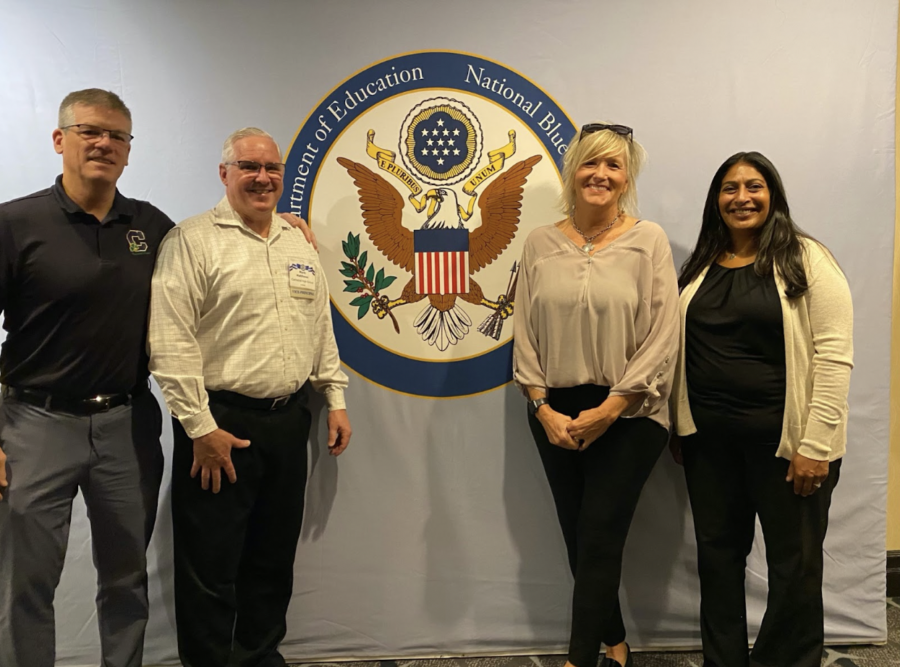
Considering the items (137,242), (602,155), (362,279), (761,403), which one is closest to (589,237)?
(602,155)

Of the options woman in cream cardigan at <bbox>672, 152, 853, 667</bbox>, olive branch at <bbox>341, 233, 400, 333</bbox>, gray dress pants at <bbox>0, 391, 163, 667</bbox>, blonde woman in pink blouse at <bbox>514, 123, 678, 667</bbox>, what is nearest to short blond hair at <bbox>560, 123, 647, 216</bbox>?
blonde woman in pink blouse at <bbox>514, 123, 678, 667</bbox>

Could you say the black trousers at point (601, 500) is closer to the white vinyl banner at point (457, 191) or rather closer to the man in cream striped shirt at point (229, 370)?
the white vinyl banner at point (457, 191)

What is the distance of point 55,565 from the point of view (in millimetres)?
1625

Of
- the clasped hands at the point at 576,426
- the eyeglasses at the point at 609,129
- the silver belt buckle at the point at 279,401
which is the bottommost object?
the clasped hands at the point at 576,426

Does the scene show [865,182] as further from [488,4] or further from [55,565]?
[55,565]

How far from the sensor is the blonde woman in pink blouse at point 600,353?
169 centimetres

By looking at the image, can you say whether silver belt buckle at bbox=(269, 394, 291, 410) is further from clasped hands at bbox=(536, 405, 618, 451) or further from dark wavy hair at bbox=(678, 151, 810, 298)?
dark wavy hair at bbox=(678, 151, 810, 298)

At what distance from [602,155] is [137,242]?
135 cm

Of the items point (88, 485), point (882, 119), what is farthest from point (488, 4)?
point (88, 485)

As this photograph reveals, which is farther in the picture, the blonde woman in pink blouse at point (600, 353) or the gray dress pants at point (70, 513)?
the blonde woman in pink blouse at point (600, 353)

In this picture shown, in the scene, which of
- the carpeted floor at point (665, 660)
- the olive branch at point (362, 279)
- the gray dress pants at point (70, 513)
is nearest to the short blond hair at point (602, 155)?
the olive branch at point (362, 279)

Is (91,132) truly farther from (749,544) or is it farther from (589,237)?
(749,544)

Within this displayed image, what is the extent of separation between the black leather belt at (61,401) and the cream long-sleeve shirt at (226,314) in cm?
15

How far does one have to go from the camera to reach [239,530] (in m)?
1.80
